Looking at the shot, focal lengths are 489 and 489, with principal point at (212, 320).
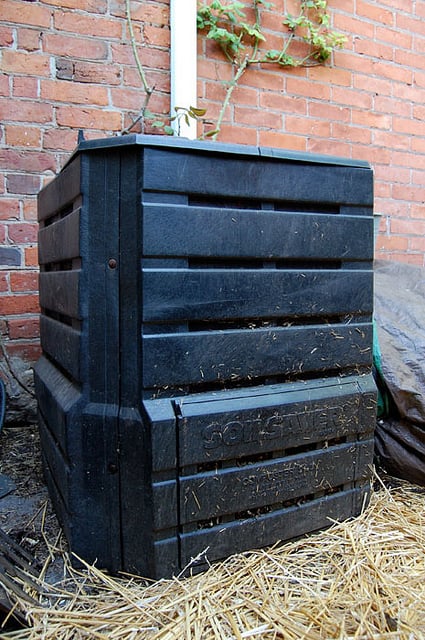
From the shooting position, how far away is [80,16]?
230 centimetres

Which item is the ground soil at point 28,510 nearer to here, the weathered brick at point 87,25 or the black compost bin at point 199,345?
the black compost bin at point 199,345

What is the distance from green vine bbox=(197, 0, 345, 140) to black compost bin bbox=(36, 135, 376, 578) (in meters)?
1.32

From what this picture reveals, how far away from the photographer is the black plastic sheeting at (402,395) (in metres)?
1.64

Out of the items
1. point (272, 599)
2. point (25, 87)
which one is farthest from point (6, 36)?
point (272, 599)

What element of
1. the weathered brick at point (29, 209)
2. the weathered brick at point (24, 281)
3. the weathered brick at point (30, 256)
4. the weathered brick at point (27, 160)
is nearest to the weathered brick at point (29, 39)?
the weathered brick at point (27, 160)

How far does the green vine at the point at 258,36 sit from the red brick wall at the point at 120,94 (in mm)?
58

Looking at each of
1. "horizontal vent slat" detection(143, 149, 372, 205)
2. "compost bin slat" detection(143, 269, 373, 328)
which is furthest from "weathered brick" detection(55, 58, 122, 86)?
"compost bin slat" detection(143, 269, 373, 328)

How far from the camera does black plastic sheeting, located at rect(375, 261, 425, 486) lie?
1.64 metres

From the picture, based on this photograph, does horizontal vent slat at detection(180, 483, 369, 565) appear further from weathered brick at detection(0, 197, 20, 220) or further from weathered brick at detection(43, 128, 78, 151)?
weathered brick at detection(43, 128, 78, 151)

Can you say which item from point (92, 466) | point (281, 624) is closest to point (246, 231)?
point (92, 466)

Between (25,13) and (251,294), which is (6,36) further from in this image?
(251,294)

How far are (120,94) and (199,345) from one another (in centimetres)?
173

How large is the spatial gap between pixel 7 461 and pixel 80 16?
202 centimetres

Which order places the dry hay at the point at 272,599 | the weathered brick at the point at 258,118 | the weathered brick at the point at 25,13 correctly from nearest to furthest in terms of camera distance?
the dry hay at the point at 272,599
the weathered brick at the point at 25,13
the weathered brick at the point at 258,118
